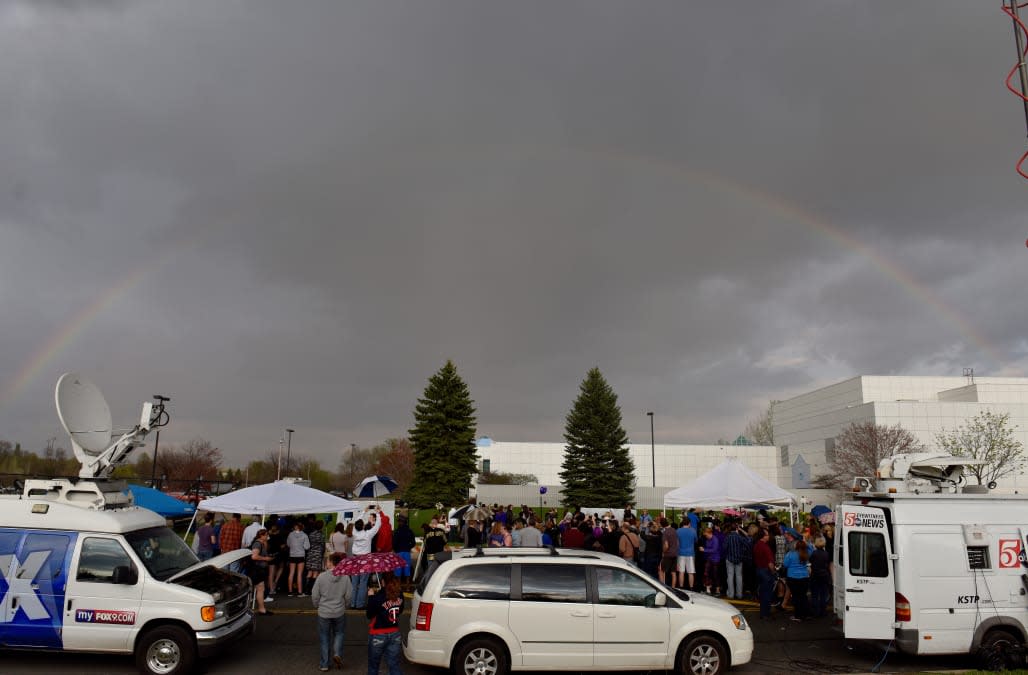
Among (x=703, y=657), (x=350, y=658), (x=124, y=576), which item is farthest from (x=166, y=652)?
(x=703, y=657)

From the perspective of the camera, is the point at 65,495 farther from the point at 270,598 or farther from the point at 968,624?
the point at 968,624

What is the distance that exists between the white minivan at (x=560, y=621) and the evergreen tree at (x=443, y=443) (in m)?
42.7

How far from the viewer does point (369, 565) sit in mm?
8508

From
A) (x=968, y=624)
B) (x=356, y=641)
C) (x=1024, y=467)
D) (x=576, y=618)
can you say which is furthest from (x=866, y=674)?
(x=1024, y=467)

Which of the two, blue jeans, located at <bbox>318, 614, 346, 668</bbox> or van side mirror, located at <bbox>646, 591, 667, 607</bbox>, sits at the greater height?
van side mirror, located at <bbox>646, 591, 667, 607</bbox>

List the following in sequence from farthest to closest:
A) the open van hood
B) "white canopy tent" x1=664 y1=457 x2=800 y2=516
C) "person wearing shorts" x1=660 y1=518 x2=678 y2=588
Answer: "white canopy tent" x1=664 y1=457 x2=800 y2=516 → "person wearing shorts" x1=660 y1=518 x2=678 y2=588 → the open van hood

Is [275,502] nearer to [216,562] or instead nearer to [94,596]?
[216,562]

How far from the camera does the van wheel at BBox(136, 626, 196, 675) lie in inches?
344

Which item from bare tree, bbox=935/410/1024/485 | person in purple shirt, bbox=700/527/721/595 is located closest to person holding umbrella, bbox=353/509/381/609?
person in purple shirt, bbox=700/527/721/595

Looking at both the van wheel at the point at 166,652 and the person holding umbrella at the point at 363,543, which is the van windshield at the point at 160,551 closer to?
the van wheel at the point at 166,652

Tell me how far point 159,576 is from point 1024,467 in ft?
243

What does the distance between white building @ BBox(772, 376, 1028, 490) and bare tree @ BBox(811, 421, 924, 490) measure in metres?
3.08

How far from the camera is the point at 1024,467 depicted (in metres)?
61.2

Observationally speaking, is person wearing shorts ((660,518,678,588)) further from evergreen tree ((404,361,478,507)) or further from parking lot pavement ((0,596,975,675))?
evergreen tree ((404,361,478,507))
